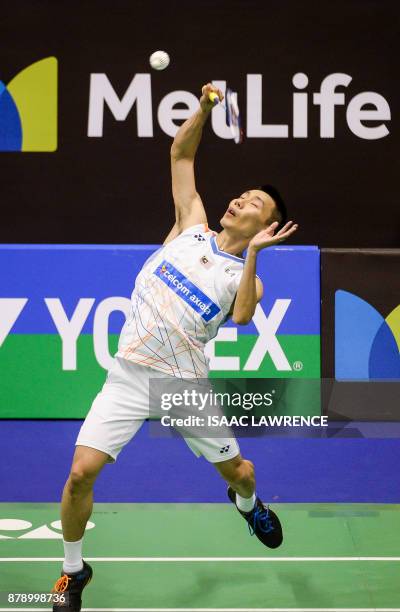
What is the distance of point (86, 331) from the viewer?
707 cm

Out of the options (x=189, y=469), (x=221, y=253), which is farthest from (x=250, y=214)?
(x=189, y=469)

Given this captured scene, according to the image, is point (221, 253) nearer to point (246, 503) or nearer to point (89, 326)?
point (246, 503)

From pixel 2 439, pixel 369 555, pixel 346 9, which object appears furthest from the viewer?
pixel 346 9

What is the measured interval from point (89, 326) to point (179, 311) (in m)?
2.32

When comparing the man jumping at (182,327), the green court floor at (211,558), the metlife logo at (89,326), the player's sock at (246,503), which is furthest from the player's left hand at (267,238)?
the metlife logo at (89,326)

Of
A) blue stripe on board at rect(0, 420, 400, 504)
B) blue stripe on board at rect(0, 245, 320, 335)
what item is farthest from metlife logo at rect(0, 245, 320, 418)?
blue stripe on board at rect(0, 420, 400, 504)

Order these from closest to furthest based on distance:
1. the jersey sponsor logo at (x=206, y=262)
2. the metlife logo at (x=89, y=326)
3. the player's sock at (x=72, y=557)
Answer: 1. the player's sock at (x=72, y=557)
2. the jersey sponsor logo at (x=206, y=262)
3. the metlife logo at (x=89, y=326)

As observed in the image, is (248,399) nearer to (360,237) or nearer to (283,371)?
(283,371)

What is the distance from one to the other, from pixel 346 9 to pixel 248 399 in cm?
306

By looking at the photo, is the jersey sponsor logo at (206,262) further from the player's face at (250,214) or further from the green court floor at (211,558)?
the green court floor at (211,558)

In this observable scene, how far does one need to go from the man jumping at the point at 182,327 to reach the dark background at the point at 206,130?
10.3ft

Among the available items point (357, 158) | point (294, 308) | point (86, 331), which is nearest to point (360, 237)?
point (357, 158)

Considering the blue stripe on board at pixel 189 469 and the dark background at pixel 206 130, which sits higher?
the dark background at pixel 206 130

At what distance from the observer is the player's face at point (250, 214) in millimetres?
4973
